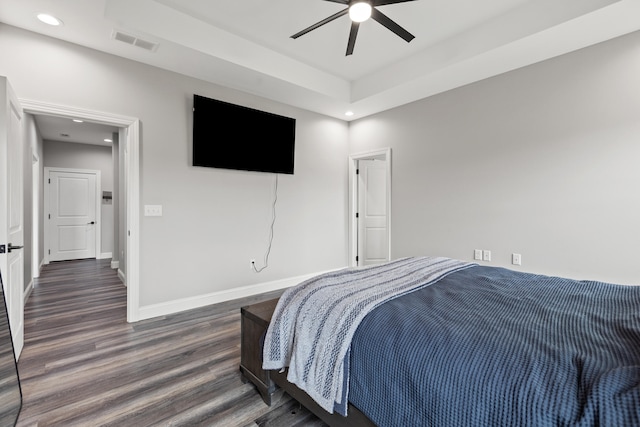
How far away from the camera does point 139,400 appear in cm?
181

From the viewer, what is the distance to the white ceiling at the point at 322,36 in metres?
2.46

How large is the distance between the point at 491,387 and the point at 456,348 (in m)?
0.16

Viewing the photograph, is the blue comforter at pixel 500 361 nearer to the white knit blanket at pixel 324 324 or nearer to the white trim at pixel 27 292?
the white knit blanket at pixel 324 324

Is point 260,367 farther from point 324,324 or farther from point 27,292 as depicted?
point 27,292

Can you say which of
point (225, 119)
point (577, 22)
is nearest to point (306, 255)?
point (225, 119)

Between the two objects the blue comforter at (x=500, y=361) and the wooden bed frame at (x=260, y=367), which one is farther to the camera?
the wooden bed frame at (x=260, y=367)

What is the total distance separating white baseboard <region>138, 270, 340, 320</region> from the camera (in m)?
3.14

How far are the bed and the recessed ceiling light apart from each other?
116 inches

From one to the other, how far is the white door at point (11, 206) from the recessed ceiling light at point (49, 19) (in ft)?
2.28

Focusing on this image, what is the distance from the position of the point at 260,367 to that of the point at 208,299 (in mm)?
1984

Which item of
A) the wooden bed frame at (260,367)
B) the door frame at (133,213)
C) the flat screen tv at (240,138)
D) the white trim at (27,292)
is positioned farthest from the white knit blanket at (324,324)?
the white trim at (27,292)

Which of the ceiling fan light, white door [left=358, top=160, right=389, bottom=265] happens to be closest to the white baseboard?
white door [left=358, top=160, right=389, bottom=265]

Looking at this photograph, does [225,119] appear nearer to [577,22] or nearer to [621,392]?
[577,22]

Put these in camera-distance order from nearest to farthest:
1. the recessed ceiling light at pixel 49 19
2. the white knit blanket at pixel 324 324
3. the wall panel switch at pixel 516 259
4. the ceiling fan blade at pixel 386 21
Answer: the white knit blanket at pixel 324 324 < the ceiling fan blade at pixel 386 21 < the recessed ceiling light at pixel 49 19 < the wall panel switch at pixel 516 259
